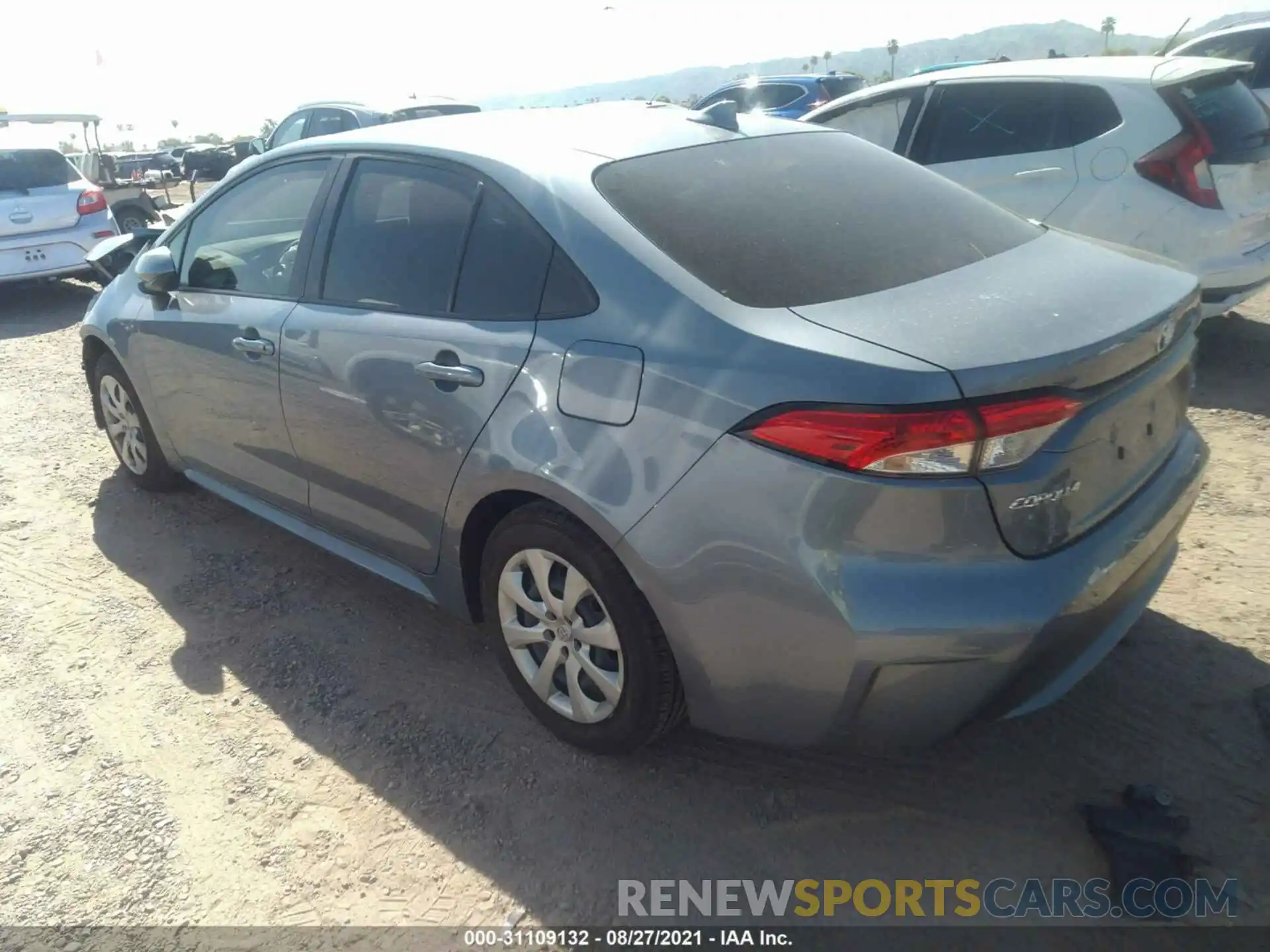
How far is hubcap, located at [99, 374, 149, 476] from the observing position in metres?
4.58

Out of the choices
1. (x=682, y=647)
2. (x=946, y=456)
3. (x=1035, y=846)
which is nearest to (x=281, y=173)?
(x=682, y=647)

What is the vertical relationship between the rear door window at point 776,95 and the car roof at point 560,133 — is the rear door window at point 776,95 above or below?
above

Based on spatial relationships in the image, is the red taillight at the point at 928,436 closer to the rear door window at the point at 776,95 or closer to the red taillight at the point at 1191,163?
the red taillight at the point at 1191,163

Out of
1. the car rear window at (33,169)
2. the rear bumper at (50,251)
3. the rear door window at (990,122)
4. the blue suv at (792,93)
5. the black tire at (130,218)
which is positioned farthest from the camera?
the blue suv at (792,93)

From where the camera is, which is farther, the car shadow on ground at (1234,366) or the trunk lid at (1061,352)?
the car shadow on ground at (1234,366)

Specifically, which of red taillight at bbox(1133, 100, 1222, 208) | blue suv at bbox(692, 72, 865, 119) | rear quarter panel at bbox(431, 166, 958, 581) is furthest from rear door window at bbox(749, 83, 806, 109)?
rear quarter panel at bbox(431, 166, 958, 581)

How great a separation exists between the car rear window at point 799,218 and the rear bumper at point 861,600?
518 millimetres

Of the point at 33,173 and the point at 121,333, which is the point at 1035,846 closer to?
the point at 121,333

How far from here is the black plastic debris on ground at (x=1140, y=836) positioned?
2.22 meters

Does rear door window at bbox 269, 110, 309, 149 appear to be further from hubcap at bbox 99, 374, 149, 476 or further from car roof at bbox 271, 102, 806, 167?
car roof at bbox 271, 102, 806, 167

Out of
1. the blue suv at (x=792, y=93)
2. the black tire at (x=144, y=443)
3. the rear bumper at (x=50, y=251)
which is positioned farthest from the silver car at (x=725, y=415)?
the blue suv at (x=792, y=93)

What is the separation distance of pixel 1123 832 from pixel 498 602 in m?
1.72

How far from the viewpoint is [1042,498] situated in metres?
2.05

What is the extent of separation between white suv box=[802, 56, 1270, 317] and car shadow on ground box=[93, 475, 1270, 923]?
280 centimetres
